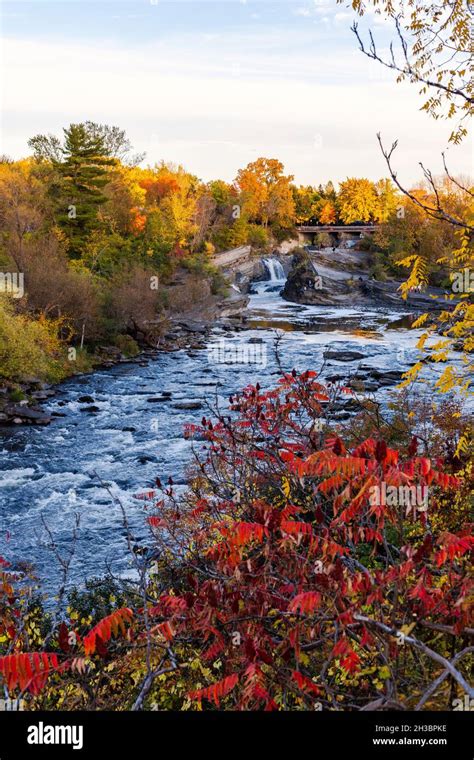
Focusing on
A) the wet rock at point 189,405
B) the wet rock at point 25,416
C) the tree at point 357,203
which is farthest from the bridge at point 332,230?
the wet rock at point 25,416

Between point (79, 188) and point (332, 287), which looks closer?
point (79, 188)

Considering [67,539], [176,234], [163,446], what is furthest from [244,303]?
[67,539]

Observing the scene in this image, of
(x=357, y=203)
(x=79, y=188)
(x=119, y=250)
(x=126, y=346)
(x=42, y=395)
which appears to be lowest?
(x=42, y=395)

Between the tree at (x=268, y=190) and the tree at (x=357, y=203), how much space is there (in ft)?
24.9

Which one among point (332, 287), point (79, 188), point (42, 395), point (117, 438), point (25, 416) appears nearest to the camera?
point (117, 438)

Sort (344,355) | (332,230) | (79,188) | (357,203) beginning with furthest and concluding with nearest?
1. (357,203)
2. (332,230)
3. (79,188)
4. (344,355)

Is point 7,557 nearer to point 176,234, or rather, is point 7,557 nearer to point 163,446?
point 163,446

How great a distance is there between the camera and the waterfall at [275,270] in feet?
207

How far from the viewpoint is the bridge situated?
7712 centimetres

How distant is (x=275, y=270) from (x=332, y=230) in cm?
1881

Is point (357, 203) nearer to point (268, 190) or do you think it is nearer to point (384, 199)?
point (384, 199)

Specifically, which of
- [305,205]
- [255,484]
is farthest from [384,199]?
[255,484]

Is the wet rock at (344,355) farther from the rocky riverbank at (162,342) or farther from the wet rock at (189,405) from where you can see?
the wet rock at (189,405)

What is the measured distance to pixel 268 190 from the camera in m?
81.0
